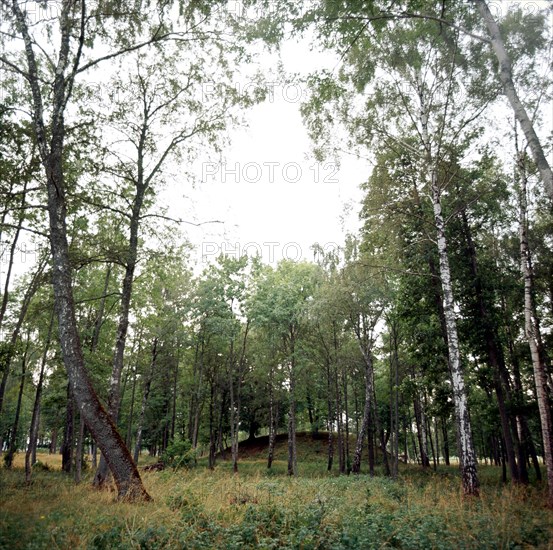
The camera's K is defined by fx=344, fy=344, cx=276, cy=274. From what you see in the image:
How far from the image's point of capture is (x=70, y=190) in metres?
10.6

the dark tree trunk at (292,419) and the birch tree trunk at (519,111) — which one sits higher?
the birch tree trunk at (519,111)

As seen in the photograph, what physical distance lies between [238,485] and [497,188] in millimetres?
13253

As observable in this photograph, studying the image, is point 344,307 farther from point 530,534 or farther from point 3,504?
point 3,504

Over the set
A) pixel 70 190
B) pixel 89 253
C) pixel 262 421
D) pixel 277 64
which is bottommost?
pixel 262 421

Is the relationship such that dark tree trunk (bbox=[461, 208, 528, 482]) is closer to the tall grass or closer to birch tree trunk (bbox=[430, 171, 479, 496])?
birch tree trunk (bbox=[430, 171, 479, 496])

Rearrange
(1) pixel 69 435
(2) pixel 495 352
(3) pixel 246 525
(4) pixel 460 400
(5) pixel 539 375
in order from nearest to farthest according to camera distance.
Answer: (3) pixel 246 525 < (5) pixel 539 375 < (4) pixel 460 400 < (2) pixel 495 352 < (1) pixel 69 435

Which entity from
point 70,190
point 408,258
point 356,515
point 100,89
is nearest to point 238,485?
point 356,515

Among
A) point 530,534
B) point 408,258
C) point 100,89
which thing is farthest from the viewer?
point 408,258

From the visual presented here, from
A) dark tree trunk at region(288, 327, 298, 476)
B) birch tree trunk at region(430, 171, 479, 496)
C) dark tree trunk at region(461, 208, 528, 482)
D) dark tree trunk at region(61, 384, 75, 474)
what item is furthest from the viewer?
dark tree trunk at region(288, 327, 298, 476)

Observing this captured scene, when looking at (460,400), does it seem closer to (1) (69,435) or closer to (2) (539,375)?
(2) (539,375)

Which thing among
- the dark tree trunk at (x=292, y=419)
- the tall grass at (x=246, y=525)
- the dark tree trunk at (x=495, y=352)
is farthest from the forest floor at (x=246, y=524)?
the dark tree trunk at (x=292, y=419)

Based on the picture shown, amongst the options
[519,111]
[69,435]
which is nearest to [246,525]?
[519,111]

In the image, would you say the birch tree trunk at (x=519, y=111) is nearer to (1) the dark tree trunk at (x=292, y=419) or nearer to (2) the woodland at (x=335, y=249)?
(2) the woodland at (x=335, y=249)

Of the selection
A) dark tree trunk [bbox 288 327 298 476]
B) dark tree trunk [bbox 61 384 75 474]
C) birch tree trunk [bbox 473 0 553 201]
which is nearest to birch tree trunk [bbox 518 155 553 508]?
birch tree trunk [bbox 473 0 553 201]
